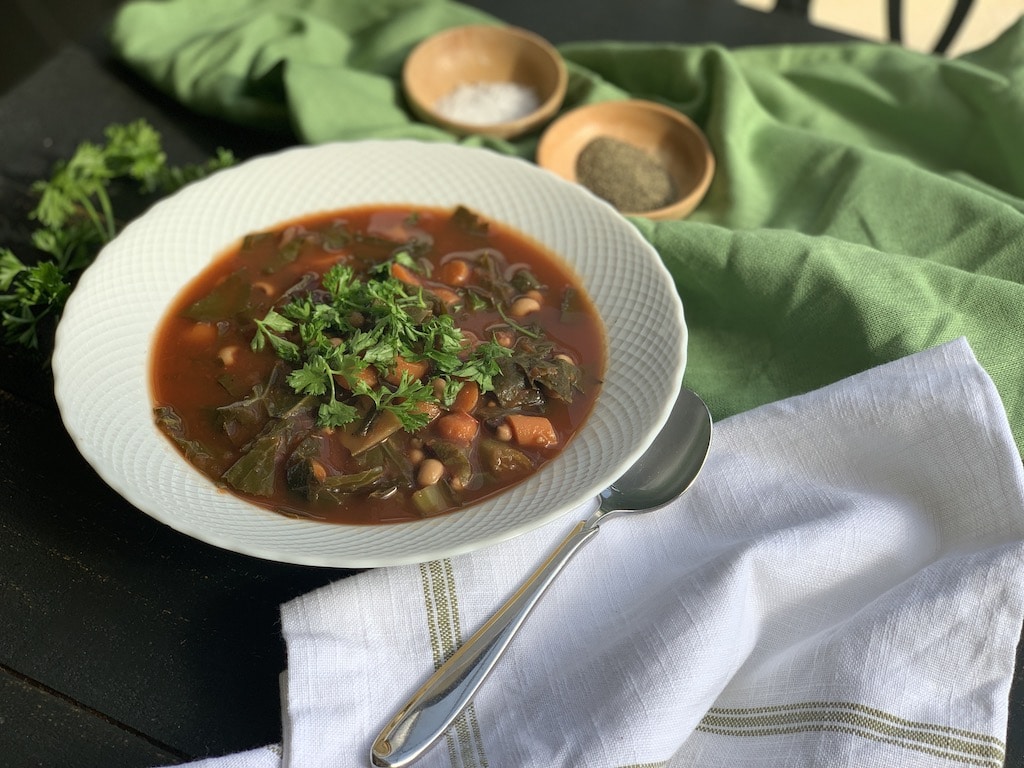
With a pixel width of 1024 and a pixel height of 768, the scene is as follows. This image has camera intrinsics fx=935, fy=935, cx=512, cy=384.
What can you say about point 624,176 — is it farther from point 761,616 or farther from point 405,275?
point 761,616

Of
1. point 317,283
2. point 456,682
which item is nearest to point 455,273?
point 317,283

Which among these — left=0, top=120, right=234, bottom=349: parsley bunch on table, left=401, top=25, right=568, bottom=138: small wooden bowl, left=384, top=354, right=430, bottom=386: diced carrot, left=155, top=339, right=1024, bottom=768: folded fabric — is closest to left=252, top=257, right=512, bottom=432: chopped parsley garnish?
left=384, top=354, right=430, bottom=386: diced carrot

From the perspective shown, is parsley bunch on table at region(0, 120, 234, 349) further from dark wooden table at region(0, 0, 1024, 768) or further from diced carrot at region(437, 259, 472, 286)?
diced carrot at region(437, 259, 472, 286)

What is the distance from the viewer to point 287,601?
2.51 meters

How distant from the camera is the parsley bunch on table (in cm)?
303

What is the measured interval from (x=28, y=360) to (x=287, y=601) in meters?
1.32

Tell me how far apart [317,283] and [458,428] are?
81cm

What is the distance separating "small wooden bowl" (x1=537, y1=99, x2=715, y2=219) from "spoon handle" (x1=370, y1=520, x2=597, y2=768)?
1.92m

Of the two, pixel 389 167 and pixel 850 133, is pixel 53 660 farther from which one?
pixel 850 133

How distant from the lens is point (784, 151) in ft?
12.4

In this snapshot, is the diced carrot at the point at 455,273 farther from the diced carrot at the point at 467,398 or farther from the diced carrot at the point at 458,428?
the diced carrot at the point at 458,428

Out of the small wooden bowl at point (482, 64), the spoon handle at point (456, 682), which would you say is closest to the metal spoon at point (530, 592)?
the spoon handle at point (456, 682)

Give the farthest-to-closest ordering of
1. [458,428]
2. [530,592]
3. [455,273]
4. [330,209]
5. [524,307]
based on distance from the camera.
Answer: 1. [330,209]
2. [455,273]
3. [524,307]
4. [458,428]
5. [530,592]

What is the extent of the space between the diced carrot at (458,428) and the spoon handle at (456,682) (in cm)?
41
